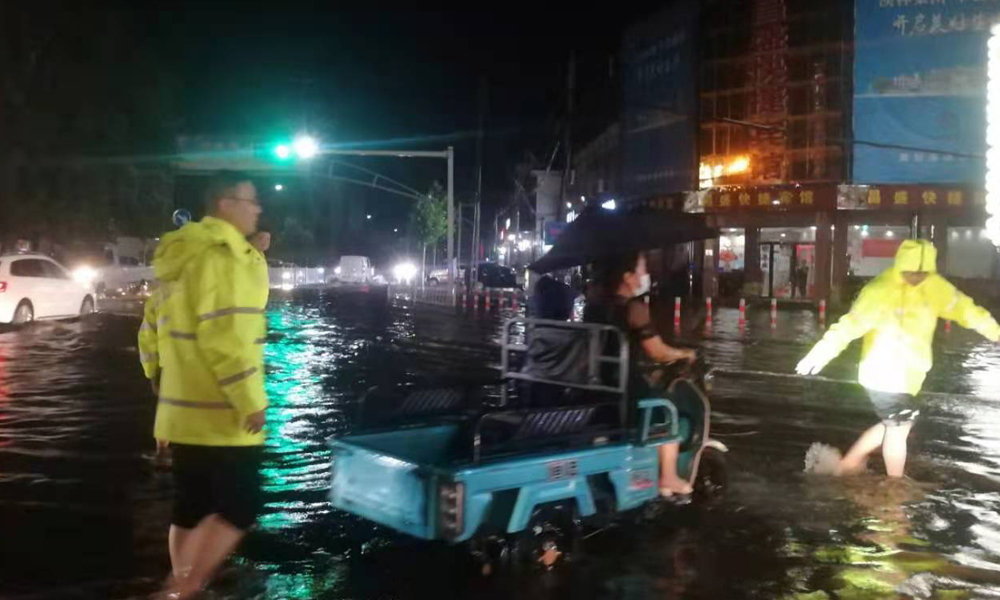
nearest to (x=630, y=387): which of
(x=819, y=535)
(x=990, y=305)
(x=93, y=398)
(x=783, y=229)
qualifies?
(x=819, y=535)

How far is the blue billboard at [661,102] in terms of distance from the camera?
3841 centimetres

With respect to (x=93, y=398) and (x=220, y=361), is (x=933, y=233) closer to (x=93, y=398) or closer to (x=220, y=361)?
(x=93, y=398)

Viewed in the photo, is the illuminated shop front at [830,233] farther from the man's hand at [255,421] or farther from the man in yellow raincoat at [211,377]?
the man's hand at [255,421]

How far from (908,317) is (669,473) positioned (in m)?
2.41

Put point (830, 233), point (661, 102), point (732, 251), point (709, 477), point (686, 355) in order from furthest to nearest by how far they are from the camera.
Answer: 1. point (732, 251)
2. point (661, 102)
3. point (830, 233)
4. point (709, 477)
5. point (686, 355)

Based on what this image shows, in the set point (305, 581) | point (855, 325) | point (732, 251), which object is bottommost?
point (305, 581)

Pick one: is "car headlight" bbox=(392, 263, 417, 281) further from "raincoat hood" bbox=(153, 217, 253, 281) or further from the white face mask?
"raincoat hood" bbox=(153, 217, 253, 281)

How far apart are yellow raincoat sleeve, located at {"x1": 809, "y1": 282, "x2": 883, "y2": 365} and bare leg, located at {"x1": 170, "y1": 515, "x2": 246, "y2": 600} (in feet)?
16.7

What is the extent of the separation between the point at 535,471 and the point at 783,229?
35735 mm

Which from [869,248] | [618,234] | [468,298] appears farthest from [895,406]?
[869,248]

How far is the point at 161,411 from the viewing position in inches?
187

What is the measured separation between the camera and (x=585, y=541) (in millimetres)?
6762

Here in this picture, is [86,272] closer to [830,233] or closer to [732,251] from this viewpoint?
[732,251]

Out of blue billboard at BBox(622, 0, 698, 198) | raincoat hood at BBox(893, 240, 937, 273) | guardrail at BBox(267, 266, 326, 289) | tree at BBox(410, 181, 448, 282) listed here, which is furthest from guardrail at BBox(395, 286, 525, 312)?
raincoat hood at BBox(893, 240, 937, 273)
